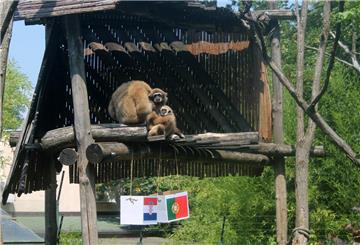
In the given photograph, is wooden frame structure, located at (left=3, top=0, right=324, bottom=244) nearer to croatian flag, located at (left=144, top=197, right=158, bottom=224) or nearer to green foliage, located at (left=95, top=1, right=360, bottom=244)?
croatian flag, located at (left=144, top=197, right=158, bottom=224)

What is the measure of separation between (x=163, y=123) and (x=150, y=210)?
3.50 feet

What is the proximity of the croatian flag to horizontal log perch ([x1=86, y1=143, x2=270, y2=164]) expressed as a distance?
1.86ft

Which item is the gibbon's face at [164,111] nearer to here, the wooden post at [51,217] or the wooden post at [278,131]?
the wooden post at [278,131]

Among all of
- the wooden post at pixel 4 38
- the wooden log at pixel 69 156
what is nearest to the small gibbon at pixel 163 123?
the wooden log at pixel 69 156

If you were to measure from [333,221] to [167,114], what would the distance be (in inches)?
266

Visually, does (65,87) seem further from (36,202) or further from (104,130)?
(36,202)

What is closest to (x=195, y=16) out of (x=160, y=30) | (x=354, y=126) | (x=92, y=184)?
(x=160, y=30)

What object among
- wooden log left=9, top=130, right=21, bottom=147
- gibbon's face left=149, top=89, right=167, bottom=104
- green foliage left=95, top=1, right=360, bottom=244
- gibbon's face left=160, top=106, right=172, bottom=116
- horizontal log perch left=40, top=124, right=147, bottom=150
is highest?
gibbon's face left=149, top=89, right=167, bottom=104

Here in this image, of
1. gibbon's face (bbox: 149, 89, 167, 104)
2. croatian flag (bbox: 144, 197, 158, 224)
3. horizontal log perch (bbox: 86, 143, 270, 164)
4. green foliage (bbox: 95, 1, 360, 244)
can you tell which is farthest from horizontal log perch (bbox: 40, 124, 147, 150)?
green foliage (bbox: 95, 1, 360, 244)

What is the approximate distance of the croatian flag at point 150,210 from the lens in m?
8.25

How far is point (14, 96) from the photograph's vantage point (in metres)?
23.0

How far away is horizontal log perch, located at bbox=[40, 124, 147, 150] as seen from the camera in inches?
320

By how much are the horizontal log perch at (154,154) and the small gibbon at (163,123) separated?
311 mm

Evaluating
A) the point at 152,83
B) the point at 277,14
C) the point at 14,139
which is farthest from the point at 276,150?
the point at 14,139
